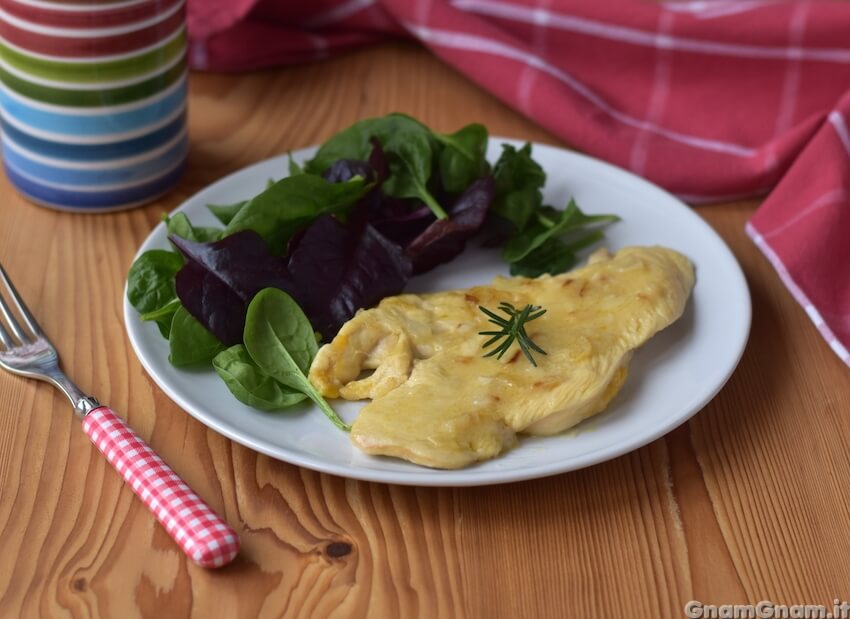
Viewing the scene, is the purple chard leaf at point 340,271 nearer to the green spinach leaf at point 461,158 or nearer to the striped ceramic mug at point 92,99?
the green spinach leaf at point 461,158

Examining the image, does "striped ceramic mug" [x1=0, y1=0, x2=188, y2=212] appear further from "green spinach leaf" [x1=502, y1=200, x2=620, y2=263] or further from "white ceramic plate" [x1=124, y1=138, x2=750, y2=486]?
"green spinach leaf" [x1=502, y1=200, x2=620, y2=263]

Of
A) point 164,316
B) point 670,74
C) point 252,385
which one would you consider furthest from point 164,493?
point 670,74

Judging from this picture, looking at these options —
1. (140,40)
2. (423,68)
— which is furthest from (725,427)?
(423,68)

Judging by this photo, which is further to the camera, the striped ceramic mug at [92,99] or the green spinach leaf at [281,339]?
the striped ceramic mug at [92,99]

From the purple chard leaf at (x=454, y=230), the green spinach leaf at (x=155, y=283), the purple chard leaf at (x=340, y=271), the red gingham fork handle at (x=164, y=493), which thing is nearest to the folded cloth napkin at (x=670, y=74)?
the purple chard leaf at (x=454, y=230)

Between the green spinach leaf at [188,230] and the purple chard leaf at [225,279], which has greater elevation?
the purple chard leaf at [225,279]

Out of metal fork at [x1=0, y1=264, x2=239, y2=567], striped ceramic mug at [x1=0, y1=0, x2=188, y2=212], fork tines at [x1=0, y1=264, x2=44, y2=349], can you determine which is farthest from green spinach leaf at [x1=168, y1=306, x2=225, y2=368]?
striped ceramic mug at [x1=0, y1=0, x2=188, y2=212]
